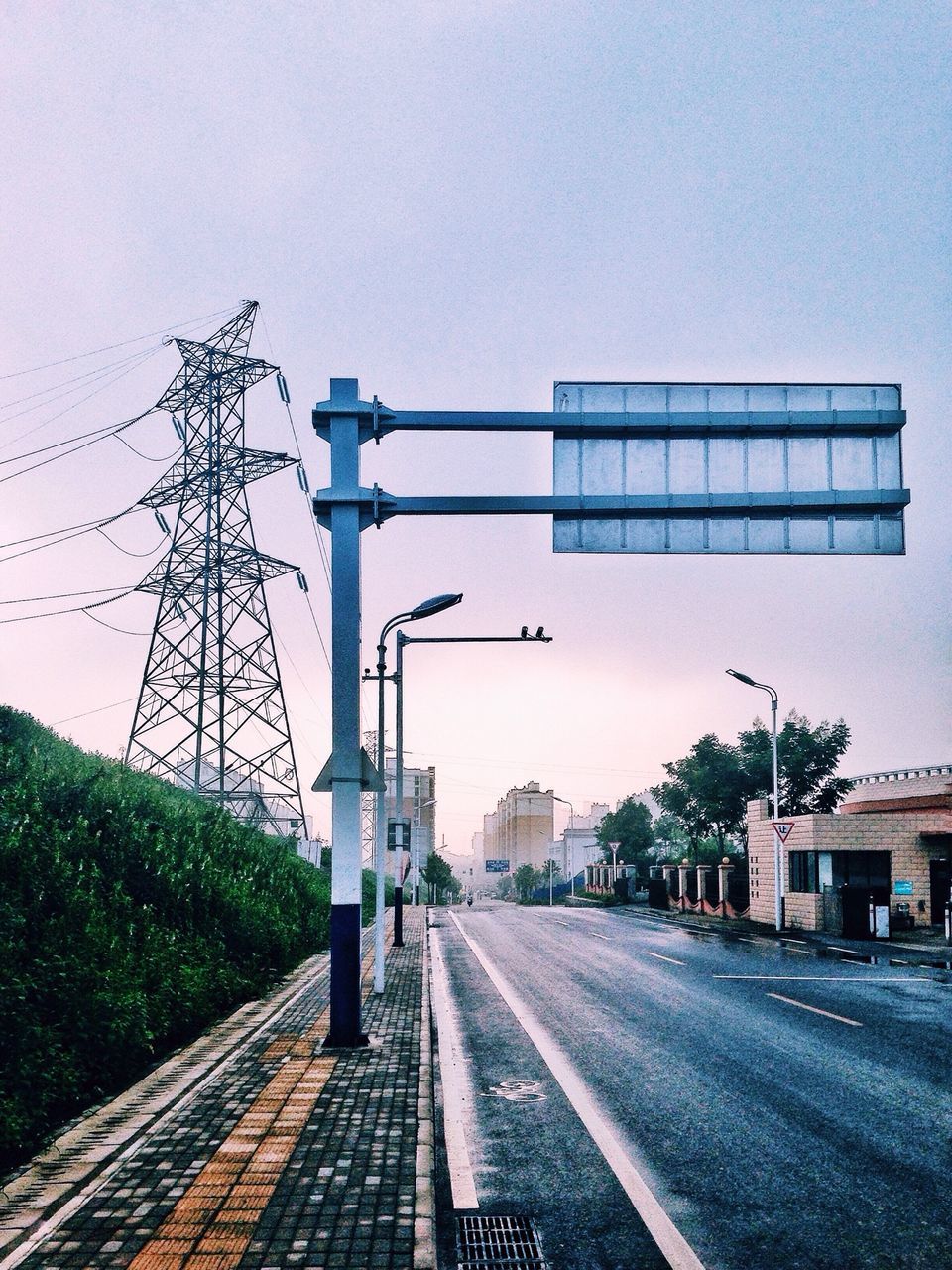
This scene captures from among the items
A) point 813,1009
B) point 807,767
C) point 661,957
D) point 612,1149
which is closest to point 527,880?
point 807,767

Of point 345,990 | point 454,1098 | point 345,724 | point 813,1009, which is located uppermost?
point 345,724

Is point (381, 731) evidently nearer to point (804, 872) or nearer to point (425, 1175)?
point (425, 1175)

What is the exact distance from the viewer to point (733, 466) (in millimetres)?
12195

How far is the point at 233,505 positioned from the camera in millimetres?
33719

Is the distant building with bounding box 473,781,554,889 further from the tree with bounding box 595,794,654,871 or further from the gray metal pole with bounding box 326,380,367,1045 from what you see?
the gray metal pole with bounding box 326,380,367,1045

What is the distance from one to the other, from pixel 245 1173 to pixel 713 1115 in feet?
14.0

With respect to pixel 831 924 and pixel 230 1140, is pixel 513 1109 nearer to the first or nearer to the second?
pixel 230 1140

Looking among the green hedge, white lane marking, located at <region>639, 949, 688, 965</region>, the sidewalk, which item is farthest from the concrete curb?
white lane marking, located at <region>639, 949, 688, 965</region>

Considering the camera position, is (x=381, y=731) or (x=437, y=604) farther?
(x=381, y=731)

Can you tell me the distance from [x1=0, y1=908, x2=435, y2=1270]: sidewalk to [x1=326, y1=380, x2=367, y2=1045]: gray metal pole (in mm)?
778

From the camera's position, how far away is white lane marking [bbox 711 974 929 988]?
18672 mm

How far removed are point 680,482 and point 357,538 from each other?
13.1ft

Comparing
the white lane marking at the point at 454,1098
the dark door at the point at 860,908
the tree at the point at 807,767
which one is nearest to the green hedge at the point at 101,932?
the white lane marking at the point at 454,1098

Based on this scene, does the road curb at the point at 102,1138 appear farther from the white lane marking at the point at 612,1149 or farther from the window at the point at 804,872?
the window at the point at 804,872
